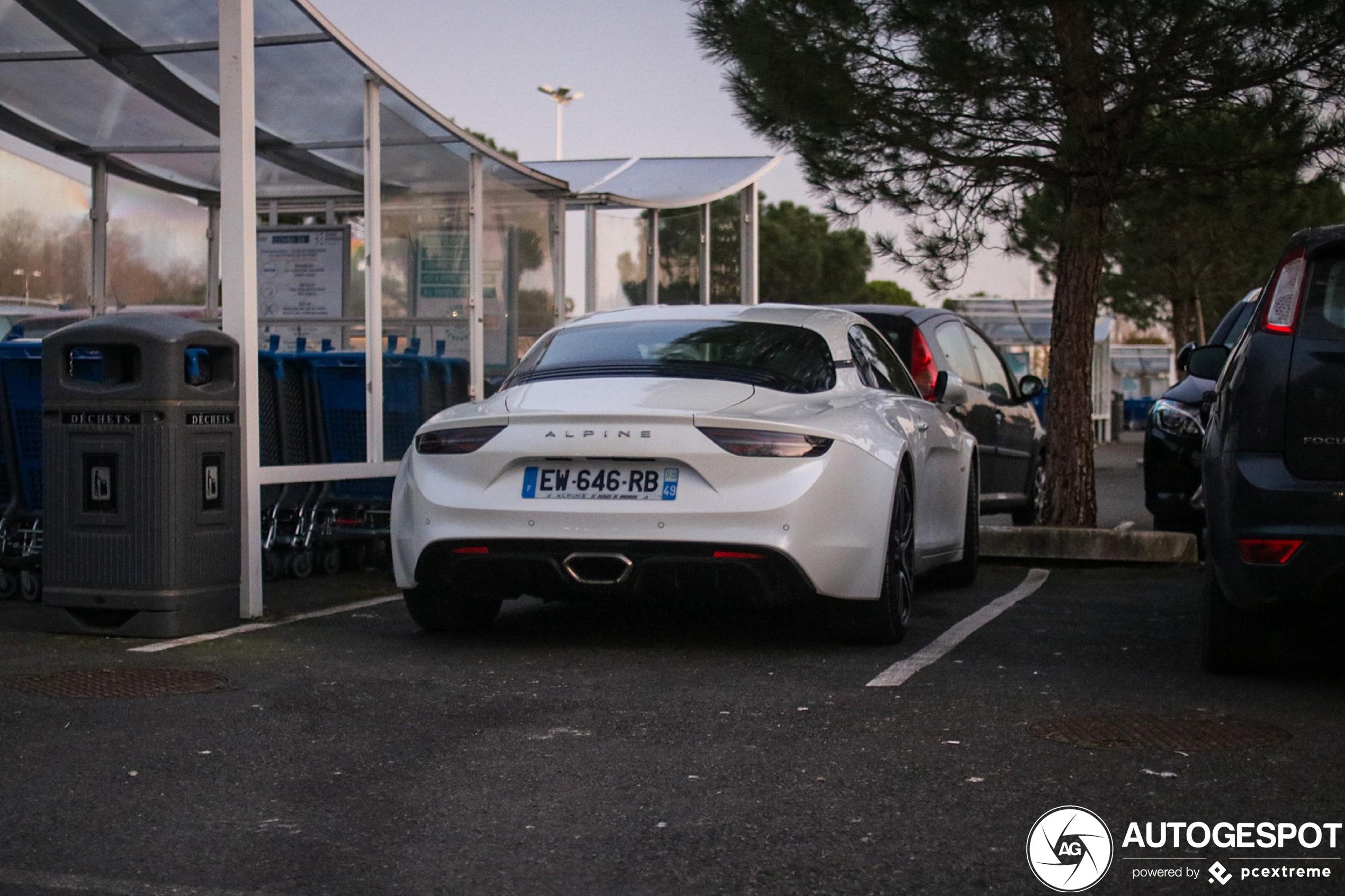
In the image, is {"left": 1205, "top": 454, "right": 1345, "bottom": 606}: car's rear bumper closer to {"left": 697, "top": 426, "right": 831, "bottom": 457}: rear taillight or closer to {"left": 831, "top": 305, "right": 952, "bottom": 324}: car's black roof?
{"left": 697, "top": 426, "right": 831, "bottom": 457}: rear taillight

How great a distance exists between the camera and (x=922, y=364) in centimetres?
1071

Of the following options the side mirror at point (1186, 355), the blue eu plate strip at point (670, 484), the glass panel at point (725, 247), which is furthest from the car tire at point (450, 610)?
the glass panel at point (725, 247)

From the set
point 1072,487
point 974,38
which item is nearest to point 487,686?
Result: point 974,38

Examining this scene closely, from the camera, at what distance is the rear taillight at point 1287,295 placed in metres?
5.70

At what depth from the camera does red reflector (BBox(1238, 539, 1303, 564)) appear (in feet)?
18.1

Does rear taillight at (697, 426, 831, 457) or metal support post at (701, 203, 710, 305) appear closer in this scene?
rear taillight at (697, 426, 831, 457)

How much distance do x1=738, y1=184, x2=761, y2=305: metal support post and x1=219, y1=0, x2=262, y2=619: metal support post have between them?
1154cm

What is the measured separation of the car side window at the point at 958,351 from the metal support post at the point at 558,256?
4734 millimetres

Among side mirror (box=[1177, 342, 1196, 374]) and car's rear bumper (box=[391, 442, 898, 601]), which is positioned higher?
side mirror (box=[1177, 342, 1196, 374])

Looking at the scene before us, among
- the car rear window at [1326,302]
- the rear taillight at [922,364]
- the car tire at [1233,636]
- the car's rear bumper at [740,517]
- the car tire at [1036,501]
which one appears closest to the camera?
the car rear window at [1326,302]

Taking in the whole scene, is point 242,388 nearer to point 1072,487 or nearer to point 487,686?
point 487,686

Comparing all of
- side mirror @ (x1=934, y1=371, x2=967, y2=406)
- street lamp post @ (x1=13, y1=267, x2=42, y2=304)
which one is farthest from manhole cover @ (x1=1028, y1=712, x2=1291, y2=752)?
street lamp post @ (x1=13, y1=267, x2=42, y2=304)

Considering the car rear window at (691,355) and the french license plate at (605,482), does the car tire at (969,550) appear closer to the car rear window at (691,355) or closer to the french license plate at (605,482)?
the car rear window at (691,355)

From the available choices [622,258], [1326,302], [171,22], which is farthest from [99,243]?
[1326,302]
